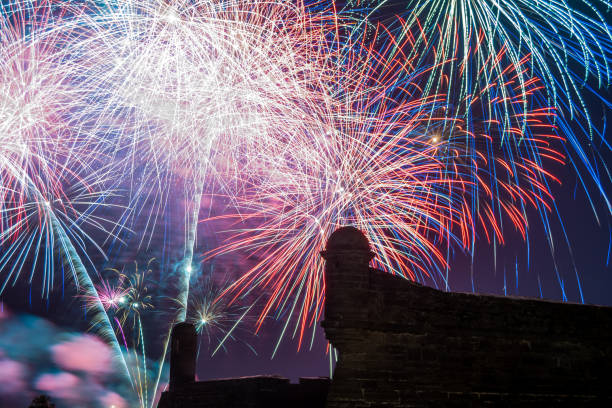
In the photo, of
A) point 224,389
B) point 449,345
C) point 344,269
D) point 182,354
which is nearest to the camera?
point 344,269

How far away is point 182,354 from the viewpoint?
685 inches

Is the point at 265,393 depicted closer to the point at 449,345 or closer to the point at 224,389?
the point at 224,389

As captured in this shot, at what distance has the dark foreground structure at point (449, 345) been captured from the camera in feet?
31.2

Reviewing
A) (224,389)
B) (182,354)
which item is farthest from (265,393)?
(182,354)

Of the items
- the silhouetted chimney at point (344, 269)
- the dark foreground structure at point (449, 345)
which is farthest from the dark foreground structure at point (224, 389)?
→ the silhouetted chimney at point (344, 269)

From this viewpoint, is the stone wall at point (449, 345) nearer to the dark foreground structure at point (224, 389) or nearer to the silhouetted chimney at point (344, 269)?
the silhouetted chimney at point (344, 269)

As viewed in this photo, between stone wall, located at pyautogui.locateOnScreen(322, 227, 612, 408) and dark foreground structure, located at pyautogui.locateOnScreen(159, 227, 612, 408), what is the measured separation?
0.02m

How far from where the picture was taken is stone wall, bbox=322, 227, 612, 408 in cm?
952

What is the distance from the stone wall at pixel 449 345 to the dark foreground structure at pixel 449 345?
0.02m

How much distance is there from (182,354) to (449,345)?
9.57m

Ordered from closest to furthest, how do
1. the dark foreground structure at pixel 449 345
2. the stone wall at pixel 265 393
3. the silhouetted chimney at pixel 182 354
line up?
the dark foreground structure at pixel 449 345 → the stone wall at pixel 265 393 → the silhouetted chimney at pixel 182 354

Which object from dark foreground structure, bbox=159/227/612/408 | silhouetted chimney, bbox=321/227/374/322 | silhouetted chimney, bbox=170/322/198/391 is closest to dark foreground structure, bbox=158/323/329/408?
silhouetted chimney, bbox=170/322/198/391

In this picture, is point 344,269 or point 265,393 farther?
point 265,393

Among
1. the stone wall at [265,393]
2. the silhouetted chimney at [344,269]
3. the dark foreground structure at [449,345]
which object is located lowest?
the stone wall at [265,393]
